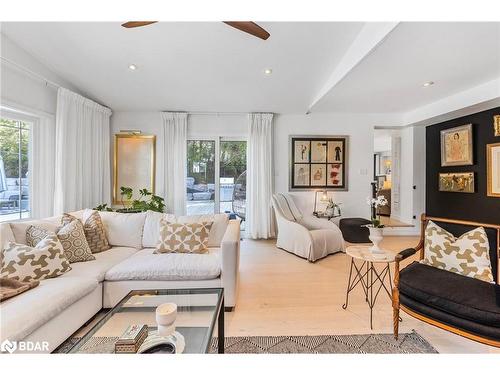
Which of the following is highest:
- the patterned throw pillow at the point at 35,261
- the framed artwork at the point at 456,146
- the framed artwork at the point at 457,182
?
the framed artwork at the point at 456,146

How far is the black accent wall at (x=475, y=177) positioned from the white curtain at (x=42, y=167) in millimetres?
6284

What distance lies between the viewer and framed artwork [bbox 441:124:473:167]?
3730 millimetres

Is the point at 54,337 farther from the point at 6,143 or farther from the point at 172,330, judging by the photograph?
the point at 6,143

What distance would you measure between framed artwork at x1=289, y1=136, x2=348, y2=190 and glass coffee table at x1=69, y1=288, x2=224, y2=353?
3431mm

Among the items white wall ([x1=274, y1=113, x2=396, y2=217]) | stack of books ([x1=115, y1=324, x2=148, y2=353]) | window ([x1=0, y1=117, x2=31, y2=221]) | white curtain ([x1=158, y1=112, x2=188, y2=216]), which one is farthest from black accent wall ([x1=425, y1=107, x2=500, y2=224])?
window ([x1=0, y1=117, x2=31, y2=221])

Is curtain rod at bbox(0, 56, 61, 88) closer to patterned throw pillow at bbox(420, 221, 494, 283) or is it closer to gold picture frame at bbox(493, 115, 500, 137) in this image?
patterned throw pillow at bbox(420, 221, 494, 283)

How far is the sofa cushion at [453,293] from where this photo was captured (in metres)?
1.37

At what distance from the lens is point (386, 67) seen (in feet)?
8.36

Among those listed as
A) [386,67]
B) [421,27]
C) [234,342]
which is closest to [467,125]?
[386,67]

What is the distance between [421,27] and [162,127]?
13.5 feet

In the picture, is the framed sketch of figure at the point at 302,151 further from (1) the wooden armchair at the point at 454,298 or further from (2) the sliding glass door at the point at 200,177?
(1) the wooden armchair at the point at 454,298

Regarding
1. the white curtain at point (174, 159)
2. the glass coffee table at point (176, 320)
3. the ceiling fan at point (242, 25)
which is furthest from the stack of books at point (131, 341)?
the white curtain at point (174, 159)

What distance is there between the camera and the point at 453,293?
59.5 inches

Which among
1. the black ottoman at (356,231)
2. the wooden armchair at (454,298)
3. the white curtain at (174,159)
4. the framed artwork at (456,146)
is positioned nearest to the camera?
the wooden armchair at (454,298)
